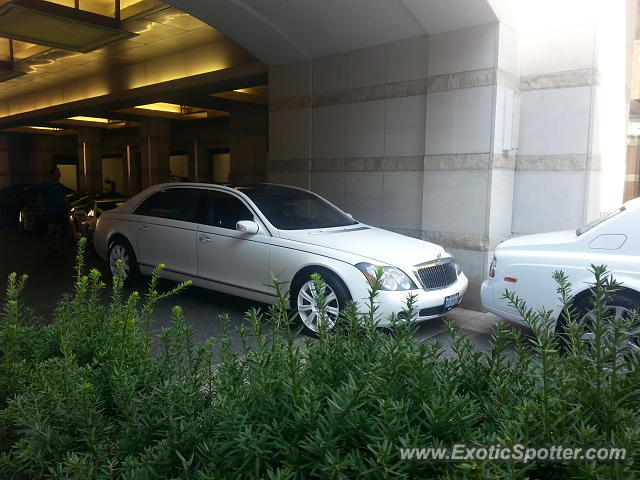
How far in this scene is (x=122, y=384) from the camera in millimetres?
2305

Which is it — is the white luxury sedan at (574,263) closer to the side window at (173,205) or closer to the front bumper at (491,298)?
the front bumper at (491,298)

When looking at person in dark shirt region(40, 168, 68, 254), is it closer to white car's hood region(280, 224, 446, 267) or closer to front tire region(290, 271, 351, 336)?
white car's hood region(280, 224, 446, 267)

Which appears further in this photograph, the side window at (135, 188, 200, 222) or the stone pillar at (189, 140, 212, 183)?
the stone pillar at (189, 140, 212, 183)

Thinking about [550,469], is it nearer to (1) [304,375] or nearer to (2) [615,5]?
(1) [304,375]

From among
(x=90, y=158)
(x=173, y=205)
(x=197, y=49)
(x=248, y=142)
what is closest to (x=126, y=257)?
(x=173, y=205)

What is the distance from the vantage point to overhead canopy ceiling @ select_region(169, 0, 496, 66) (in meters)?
7.35

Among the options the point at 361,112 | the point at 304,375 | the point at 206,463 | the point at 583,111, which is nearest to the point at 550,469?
the point at 304,375

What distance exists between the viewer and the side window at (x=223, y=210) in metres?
6.93

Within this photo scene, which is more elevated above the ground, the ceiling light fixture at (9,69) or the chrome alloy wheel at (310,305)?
the ceiling light fixture at (9,69)

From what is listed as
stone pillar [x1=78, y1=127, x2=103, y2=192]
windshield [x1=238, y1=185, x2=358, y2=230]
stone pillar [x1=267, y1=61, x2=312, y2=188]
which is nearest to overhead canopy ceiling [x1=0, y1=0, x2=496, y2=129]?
stone pillar [x1=267, y1=61, x2=312, y2=188]

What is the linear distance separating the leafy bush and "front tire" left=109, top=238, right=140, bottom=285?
539 cm

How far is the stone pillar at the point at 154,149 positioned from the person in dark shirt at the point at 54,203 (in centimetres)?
1048

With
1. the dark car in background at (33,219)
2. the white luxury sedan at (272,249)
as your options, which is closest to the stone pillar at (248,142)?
the dark car in background at (33,219)

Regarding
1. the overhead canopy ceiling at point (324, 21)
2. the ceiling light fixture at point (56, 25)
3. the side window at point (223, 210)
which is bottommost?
the side window at point (223, 210)
